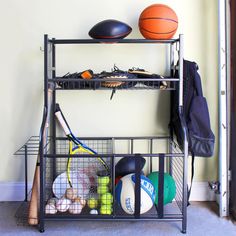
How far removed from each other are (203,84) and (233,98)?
0.34 m

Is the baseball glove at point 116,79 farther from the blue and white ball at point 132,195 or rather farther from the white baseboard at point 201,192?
the white baseboard at point 201,192

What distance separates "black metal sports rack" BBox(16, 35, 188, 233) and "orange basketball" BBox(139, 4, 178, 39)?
56mm

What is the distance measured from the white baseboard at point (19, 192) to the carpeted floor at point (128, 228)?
0.28 m

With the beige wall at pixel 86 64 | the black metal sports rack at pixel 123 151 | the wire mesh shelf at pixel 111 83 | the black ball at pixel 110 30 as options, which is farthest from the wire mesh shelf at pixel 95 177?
the black ball at pixel 110 30

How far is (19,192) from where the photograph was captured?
2.69 m

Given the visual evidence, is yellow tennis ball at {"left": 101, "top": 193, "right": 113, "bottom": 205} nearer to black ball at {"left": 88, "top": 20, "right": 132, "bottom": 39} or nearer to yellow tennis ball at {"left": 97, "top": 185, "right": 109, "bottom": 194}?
yellow tennis ball at {"left": 97, "top": 185, "right": 109, "bottom": 194}

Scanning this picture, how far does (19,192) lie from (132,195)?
101 cm

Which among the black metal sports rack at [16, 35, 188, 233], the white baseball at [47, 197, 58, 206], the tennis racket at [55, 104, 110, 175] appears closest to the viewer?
the black metal sports rack at [16, 35, 188, 233]

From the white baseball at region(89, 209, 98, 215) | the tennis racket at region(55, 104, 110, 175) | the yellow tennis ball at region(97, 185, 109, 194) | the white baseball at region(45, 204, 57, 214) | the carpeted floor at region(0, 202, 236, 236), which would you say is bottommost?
the carpeted floor at region(0, 202, 236, 236)

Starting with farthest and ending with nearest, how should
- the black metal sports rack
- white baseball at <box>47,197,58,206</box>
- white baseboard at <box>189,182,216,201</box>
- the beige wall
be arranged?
white baseboard at <box>189,182,216,201</box> < the beige wall < white baseball at <box>47,197,58,206</box> < the black metal sports rack

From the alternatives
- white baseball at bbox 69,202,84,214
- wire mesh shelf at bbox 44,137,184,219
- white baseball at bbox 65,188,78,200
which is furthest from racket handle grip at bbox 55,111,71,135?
white baseball at bbox 69,202,84,214

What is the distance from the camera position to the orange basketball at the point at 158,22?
2.24 m

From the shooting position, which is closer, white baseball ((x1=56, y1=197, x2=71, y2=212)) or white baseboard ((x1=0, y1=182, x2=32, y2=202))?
white baseball ((x1=56, y1=197, x2=71, y2=212))

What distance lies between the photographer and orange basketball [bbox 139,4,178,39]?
224 cm
